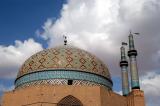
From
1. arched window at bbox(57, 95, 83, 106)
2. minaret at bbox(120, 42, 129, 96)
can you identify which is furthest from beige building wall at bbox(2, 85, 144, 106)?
minaret at bbox(120, 42, 129, 96)

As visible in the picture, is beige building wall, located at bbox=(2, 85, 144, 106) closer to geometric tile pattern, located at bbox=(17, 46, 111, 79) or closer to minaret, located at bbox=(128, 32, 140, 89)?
geometric tile pattern, located at bbox=(17, 46, 111, 79)

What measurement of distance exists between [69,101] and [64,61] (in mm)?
2448

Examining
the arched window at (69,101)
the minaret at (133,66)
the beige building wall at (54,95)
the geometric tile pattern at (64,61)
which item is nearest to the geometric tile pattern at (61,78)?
the geometric tile pattern at (64,61)

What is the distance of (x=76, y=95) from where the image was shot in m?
13.9

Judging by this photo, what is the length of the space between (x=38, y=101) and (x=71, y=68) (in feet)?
8.42

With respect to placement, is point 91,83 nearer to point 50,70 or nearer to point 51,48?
point 50,70

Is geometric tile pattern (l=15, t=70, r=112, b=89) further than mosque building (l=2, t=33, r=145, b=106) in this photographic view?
Yes

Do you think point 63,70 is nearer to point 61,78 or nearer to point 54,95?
point 61,78

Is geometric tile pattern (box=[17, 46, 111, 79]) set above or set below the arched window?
above

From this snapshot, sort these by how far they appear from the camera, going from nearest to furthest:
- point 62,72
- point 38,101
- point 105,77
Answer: point 38,101
point 62,72
point 105,77

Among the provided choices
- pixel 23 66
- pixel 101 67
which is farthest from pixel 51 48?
pixel 101 67

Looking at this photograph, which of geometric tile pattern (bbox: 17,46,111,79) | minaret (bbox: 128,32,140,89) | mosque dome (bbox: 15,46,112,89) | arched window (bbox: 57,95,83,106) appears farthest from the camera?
minaret (bbox: 128,32,140,89)

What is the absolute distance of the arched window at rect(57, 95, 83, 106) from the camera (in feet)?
44.8

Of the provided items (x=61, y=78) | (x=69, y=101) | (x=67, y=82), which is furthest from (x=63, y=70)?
(x=69, y=101)
